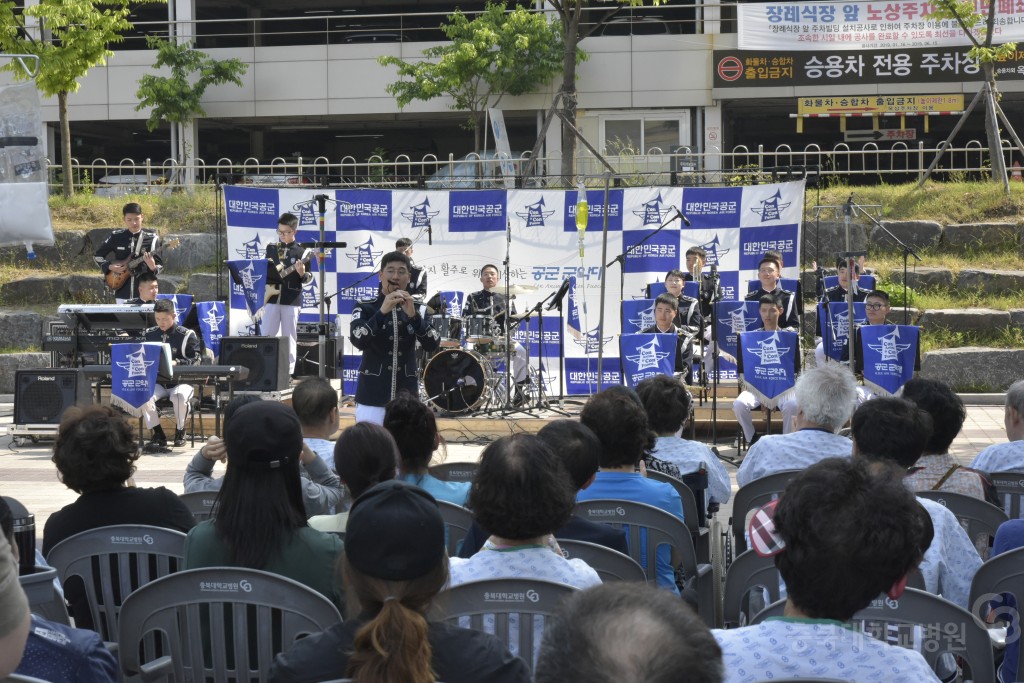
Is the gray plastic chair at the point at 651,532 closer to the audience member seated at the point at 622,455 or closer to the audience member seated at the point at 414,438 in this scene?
the audience member seated at the point at 622,455

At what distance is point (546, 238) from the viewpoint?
43.5ft

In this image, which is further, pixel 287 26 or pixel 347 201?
pixel 287 26

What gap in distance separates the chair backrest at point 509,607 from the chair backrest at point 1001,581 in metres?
1.16

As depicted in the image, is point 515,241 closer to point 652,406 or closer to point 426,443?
point 652,406

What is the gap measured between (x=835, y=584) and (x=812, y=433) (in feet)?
8.80

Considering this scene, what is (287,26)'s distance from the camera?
90.4ft

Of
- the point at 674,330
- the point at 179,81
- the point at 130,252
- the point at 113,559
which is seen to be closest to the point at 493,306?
the point at 674,330

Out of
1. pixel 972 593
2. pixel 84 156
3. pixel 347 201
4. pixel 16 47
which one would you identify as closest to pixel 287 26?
pixel 84 156

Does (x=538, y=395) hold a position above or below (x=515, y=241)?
below

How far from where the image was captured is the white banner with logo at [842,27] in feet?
70.6

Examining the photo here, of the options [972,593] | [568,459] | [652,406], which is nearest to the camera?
[972,593]

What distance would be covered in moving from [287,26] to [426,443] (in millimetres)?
24991

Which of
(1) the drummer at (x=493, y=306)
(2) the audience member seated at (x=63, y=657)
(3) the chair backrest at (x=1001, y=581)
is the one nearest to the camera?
(2) the audience member seated at (x=63, y=657)

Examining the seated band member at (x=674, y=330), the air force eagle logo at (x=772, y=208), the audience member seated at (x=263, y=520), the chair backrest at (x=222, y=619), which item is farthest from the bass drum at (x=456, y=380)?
the chair backrest at (x=222, y=619)
